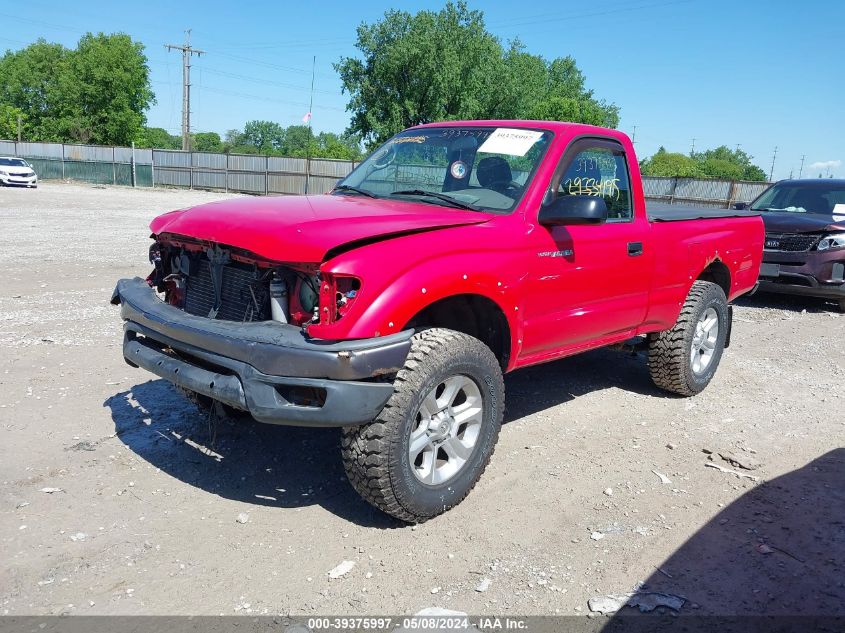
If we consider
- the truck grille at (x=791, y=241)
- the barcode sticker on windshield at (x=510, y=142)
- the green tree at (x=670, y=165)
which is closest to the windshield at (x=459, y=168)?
the barcode sticker on windshield at (x=510, y=142)

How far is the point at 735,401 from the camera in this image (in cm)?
588

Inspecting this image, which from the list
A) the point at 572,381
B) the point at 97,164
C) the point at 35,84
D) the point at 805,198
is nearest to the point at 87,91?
the point at 35,84

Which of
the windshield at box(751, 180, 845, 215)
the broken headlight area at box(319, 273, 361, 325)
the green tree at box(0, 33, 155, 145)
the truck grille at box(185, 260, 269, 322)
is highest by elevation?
the green tree at box(0, 33, 155, 145)

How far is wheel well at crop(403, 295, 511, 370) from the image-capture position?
3.85 meters

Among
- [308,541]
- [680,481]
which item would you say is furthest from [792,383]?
[308,541]

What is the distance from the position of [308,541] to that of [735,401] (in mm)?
3974

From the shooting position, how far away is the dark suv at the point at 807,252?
9555mm

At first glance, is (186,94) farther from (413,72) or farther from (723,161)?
(723,161)

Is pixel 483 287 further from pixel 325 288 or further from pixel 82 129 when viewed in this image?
pixel 82 129

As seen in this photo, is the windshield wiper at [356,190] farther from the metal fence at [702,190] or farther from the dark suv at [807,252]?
the metal fence at [702,190]

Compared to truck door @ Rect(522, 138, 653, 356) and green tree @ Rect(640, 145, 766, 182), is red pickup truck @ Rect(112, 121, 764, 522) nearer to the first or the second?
truck door @ Rect(522, 138, 653, 356)

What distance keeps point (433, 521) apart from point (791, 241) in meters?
8.20

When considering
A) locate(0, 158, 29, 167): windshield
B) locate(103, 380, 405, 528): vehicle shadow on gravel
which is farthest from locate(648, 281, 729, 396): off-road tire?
locate(0, 158, 29, 167): windshield

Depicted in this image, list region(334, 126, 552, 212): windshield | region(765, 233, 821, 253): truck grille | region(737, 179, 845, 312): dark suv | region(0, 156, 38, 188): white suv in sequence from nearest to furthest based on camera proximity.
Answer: region(334, 126, 552, 212): windshield → region(737, 179, 845, 312): dark suv → region(765, 233, 821, 253): truck grille → region(0, 156, 38, 188): white suv
